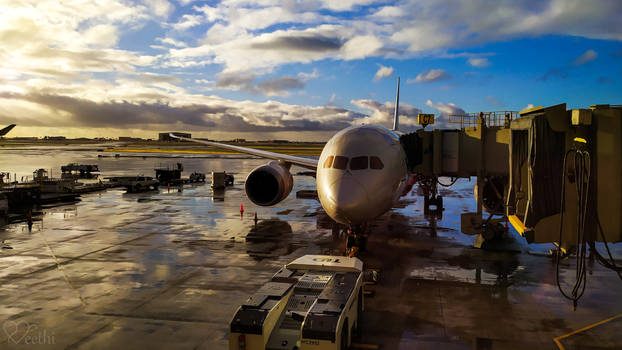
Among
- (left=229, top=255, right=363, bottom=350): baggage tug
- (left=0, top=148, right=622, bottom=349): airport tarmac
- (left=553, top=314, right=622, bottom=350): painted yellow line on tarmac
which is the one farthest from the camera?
(left=0, top=148, right=622, bottom=349): airport tarmac

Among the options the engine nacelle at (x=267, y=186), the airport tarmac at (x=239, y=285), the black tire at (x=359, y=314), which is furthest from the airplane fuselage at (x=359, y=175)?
the engine nacelle at (x=267, y=186)

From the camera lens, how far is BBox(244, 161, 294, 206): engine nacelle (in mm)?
24391

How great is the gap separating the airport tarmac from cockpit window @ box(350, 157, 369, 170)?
3.93 meters

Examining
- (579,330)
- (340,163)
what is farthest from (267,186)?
(579,330)

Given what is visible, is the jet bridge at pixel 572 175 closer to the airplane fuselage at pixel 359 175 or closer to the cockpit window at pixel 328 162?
the airplane fuselage at pixel 359 175

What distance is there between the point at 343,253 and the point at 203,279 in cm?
624

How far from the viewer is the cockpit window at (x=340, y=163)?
52.5ft

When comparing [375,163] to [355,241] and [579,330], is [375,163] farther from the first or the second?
[579,330]

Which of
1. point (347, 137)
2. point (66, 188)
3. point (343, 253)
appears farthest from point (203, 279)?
point (66, 188)

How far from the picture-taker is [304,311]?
9555mm

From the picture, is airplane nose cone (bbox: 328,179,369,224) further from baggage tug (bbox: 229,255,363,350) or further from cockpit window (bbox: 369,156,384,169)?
baggage tug (bbox: 229,255,363,350)

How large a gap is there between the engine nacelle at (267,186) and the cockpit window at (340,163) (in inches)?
338

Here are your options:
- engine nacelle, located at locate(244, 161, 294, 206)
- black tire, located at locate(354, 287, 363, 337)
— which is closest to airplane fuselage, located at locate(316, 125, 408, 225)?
black tire, located at locate(354, 287, 363, 337)

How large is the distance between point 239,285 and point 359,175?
223 inches
